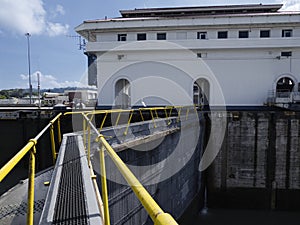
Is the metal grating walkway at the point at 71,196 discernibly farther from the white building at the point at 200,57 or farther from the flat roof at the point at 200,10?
the flat roof at the point at 200,10

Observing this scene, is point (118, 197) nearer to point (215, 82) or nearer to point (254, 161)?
point (254, 161)

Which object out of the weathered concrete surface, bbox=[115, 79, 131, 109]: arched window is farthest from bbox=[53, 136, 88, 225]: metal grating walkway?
bbox=[115, 79, 131, 109]: arched window

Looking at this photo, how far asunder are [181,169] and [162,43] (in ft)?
36.7

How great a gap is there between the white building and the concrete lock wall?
7.67 meters

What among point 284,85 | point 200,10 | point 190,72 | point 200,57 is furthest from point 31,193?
point 200,10

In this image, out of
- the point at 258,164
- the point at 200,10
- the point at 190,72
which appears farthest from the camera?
the point at 200,10

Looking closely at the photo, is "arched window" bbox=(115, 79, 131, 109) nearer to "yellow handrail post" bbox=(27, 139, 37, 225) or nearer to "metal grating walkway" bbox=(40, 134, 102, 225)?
"metal grating walkway" bbox=(40, 134, 102, 225)

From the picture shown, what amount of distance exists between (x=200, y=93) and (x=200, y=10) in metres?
7.83

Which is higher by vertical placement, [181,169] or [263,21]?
[263,21]

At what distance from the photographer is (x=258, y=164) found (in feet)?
37.7

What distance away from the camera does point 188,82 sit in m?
17.2

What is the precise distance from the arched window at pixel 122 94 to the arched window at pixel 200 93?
18.8 ft

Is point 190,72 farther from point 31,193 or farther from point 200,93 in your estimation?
point 31,193

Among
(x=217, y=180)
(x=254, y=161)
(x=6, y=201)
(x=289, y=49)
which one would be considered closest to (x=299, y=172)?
(x=254, y=161)
